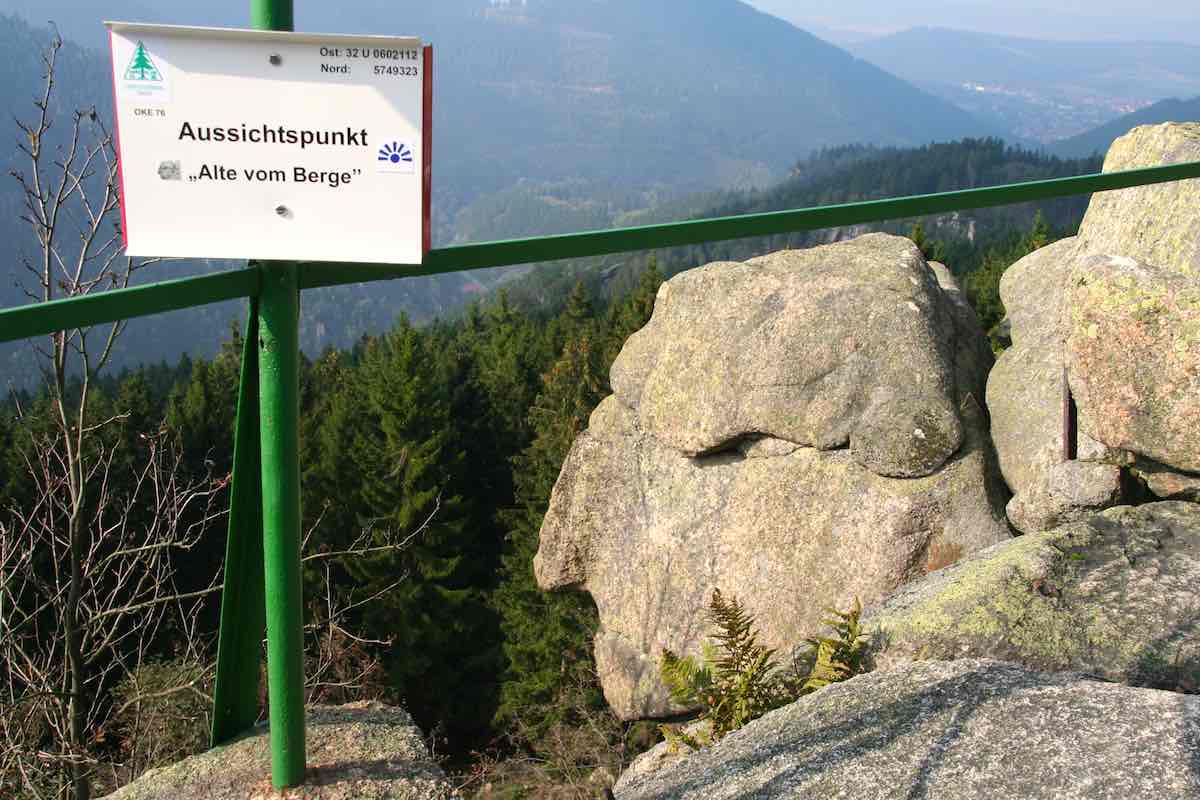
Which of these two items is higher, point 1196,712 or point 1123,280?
point 1123,280

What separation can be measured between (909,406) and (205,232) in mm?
11795

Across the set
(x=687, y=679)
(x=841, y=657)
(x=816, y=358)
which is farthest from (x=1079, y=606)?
(x=816, y=358)

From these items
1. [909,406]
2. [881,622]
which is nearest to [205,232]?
[881,622]

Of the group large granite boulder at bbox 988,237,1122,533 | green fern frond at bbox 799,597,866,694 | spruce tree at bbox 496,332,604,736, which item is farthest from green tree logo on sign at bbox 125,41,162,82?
spruce tree at bbox 496,332,604,736

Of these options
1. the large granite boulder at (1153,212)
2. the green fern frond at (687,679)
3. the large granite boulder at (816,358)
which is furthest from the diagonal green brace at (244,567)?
the large granite boulder at (816,358)

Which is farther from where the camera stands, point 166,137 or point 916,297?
point 916,297

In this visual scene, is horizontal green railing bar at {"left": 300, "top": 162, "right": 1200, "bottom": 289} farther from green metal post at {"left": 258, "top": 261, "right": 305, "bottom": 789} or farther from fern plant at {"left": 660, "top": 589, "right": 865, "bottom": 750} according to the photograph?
fern plant at {"left": 660, "top": 589, "right": 865, "bottom": 750}

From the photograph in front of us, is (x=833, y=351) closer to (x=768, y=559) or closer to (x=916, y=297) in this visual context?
(x=916, y=297)

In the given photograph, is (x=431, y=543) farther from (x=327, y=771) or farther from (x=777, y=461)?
(x=327, y=771)

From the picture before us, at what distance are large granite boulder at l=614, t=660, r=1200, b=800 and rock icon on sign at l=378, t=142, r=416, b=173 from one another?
2447mm

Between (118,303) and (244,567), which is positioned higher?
(118,303)

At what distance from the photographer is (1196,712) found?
3.65 meters

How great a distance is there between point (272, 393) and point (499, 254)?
733 mm

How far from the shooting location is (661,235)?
3119 mm
